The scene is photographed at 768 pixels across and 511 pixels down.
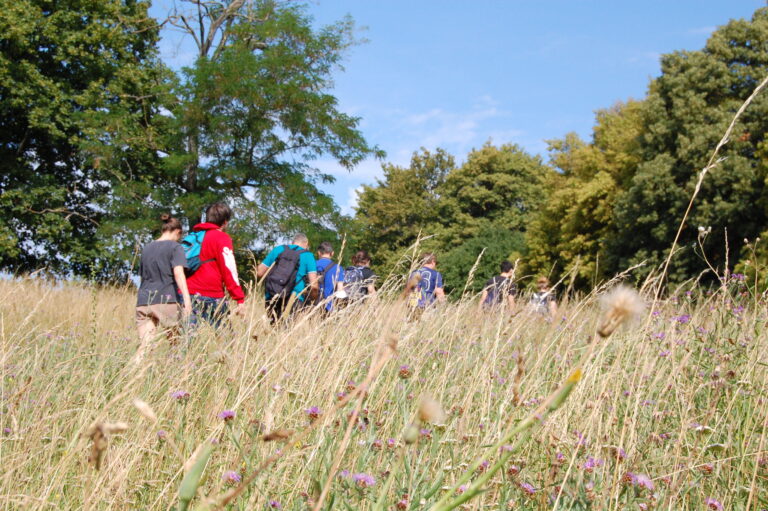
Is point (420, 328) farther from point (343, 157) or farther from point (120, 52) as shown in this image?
point (120, 52)

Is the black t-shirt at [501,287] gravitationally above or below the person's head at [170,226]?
below

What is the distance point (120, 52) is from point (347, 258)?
1100 centimetres

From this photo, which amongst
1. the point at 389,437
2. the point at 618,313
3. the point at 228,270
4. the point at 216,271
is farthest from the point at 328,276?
the point at 618,313

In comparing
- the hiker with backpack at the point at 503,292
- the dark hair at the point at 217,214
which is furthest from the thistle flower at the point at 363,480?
the dark hair at the point at 217,214

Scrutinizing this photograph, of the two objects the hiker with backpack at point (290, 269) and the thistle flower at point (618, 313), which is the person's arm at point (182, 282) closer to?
the hiker with backpack at point (290, 269)

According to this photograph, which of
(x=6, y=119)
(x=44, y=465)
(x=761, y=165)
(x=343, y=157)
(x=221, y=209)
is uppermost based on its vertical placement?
(x=6, y=119)

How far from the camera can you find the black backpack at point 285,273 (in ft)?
21.4

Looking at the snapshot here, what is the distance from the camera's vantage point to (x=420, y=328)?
3.96m

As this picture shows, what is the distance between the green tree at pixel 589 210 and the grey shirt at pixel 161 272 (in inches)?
700

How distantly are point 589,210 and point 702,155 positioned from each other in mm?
6336

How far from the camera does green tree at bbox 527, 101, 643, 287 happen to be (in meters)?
22.4

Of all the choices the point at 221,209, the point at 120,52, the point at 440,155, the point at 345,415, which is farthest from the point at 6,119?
the point at 440,155

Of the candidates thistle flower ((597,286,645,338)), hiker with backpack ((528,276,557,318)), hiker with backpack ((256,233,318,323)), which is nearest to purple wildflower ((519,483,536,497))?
thistle flower ((597,286,645,338))

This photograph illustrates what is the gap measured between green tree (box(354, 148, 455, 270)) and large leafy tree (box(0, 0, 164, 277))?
25693mm
